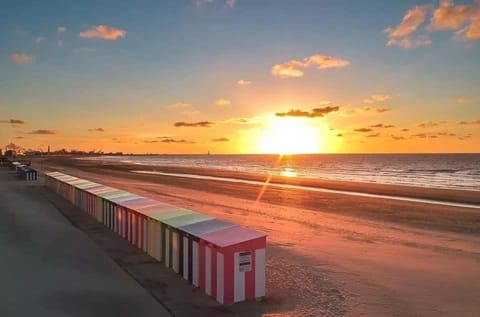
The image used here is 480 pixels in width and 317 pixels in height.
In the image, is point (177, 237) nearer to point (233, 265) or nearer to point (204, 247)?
point (204, 247)

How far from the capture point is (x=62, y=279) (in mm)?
8641

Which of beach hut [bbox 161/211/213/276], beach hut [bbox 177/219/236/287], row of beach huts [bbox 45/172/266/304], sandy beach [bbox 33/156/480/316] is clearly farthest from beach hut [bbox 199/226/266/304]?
beach hut [bbox 161/211/213/276]

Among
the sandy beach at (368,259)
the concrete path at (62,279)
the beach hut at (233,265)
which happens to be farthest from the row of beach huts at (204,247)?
the concrete path at (62,279)

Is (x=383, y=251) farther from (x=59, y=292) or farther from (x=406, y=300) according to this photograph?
(x=59, y=292)

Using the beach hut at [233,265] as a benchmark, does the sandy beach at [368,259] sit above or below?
below

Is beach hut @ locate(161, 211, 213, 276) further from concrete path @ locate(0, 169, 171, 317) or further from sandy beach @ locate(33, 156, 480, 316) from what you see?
sandy beach @ locate(33, 156, 480, 316)

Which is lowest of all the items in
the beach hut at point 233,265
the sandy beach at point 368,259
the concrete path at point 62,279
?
the sandy beach at point 368,259

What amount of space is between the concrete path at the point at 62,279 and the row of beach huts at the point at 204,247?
0.94 m

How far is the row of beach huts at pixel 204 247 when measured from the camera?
732 centimetres

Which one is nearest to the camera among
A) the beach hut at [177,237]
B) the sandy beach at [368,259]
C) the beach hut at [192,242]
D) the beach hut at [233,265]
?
the beach hut at [233,265]

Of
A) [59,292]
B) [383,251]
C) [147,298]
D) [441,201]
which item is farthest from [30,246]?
[441,201]

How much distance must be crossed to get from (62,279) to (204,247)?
3145mm

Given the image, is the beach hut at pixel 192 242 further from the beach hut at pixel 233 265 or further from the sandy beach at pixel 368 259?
the sandy beach at pixel 368 259

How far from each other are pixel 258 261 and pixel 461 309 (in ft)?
11.3
